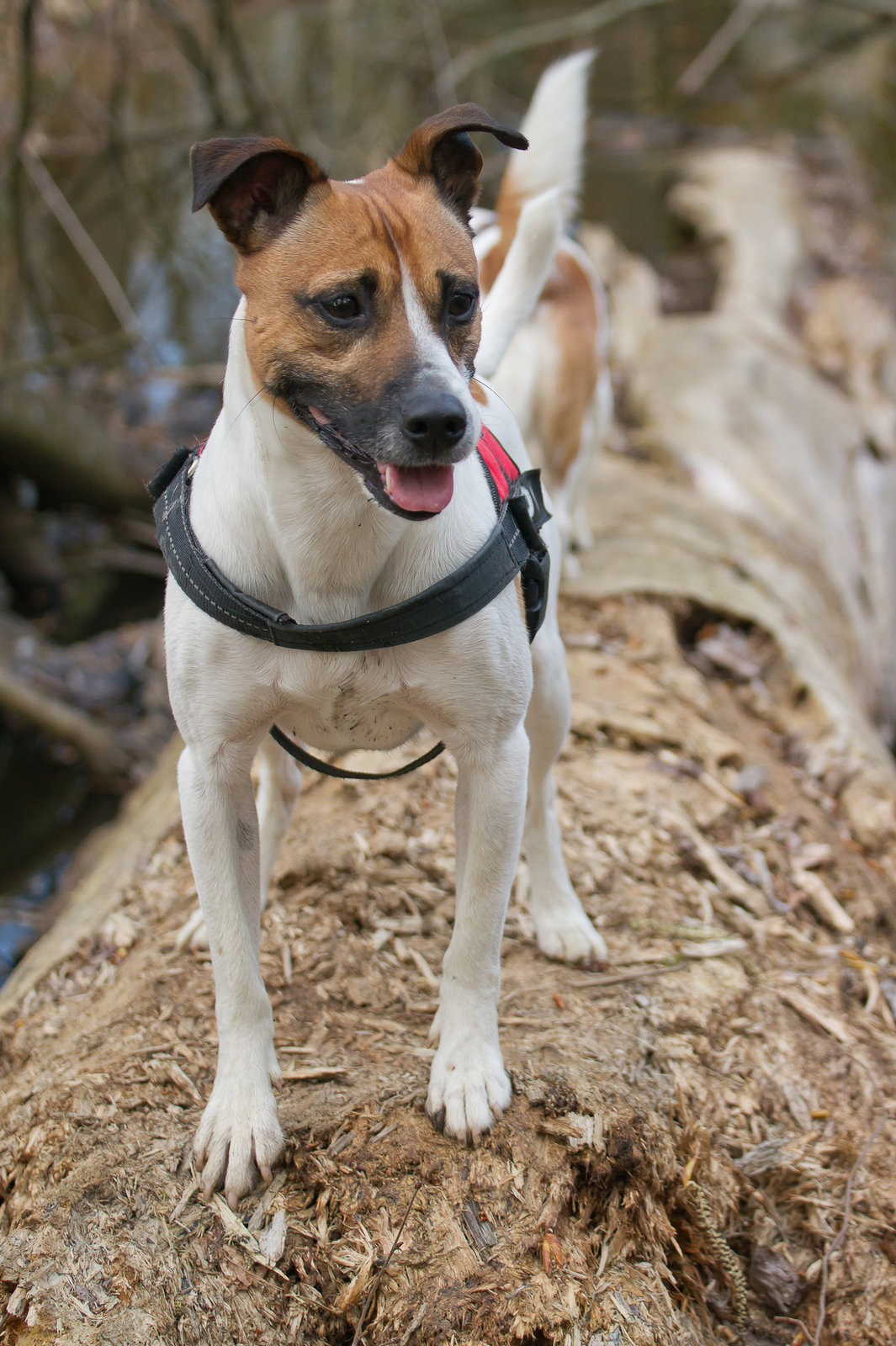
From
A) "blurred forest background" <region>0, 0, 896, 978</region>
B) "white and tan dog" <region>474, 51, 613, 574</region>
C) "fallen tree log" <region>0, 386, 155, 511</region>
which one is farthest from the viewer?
"fallen tree log" <region>0, 386, 155, 511</region>

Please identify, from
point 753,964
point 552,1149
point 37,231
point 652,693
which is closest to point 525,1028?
point 552,1149

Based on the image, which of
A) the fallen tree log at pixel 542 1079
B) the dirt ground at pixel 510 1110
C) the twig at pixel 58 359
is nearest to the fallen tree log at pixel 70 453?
the twig at pixel 58 359

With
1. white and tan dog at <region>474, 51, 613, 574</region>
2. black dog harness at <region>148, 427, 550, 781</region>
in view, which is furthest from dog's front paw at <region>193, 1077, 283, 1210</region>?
white and tan dog at <region>474, 51, 613, 574</region>

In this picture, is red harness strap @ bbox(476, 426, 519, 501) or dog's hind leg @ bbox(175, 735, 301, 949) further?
dog's hind leg @ bbox(175, 735, 301, 949)

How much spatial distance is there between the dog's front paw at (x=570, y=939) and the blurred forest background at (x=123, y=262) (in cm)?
233

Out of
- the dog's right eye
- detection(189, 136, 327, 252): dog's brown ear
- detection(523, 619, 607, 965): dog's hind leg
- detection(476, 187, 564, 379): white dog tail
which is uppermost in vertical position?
detection(189, 136, 327, 252): dog's brown ear

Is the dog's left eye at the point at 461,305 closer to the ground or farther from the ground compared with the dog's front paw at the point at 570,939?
farther from the ground

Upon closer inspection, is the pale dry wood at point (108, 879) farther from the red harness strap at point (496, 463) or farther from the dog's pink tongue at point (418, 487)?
the dog's pink tongue at point (418, 487)

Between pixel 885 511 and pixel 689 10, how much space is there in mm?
12920

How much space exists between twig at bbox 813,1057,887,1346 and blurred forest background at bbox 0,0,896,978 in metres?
3.14

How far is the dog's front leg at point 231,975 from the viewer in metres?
2.29

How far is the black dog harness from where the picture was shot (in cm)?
215

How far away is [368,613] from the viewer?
2189mm

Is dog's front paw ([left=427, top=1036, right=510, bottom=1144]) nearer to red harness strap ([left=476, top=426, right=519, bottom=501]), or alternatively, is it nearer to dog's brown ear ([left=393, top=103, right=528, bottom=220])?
red harness strap ([left=476, top=426, right=519, bottom=501])
